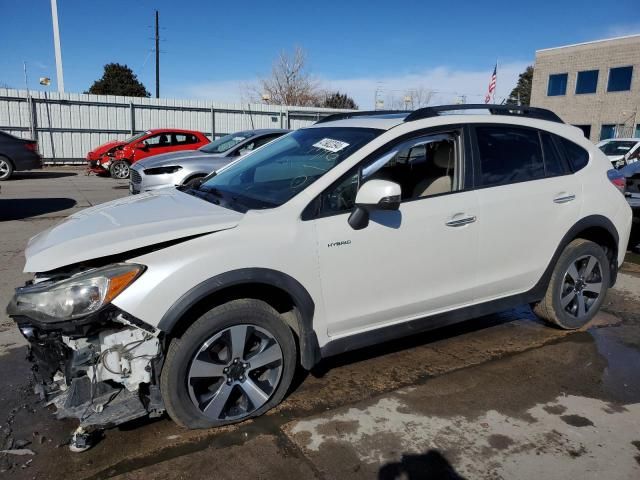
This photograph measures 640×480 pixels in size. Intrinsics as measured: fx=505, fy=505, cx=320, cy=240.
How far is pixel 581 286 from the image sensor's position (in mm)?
4395

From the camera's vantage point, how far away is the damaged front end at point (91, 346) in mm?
2475

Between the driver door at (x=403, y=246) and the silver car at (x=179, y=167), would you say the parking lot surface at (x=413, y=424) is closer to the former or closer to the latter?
the driver door at (x=403, y=246)

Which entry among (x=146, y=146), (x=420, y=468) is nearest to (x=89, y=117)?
(x=146, y=146)

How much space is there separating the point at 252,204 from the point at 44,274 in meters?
1.20

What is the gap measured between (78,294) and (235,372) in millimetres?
940

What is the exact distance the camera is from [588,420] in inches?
123

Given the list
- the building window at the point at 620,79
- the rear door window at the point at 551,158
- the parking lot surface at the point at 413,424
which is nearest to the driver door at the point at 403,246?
the parking lot surface at the point at 413,424

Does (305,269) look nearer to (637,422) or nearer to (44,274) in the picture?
(44,274)

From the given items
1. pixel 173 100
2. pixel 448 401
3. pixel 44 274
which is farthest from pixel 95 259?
pixel 173 100

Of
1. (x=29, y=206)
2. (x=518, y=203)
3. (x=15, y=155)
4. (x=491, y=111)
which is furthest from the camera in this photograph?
(x=15, y=155)

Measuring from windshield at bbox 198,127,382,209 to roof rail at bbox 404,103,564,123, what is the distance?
382mm

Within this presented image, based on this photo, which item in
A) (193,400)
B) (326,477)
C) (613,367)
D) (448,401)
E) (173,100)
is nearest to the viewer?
(326,477)

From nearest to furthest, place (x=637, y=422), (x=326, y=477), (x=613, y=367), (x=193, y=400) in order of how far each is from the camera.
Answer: (x=326, y=477) → (x=193, y=400) → (x=637, y=422) → (x=613, y=367)

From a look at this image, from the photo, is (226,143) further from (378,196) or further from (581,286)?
(378,196)
